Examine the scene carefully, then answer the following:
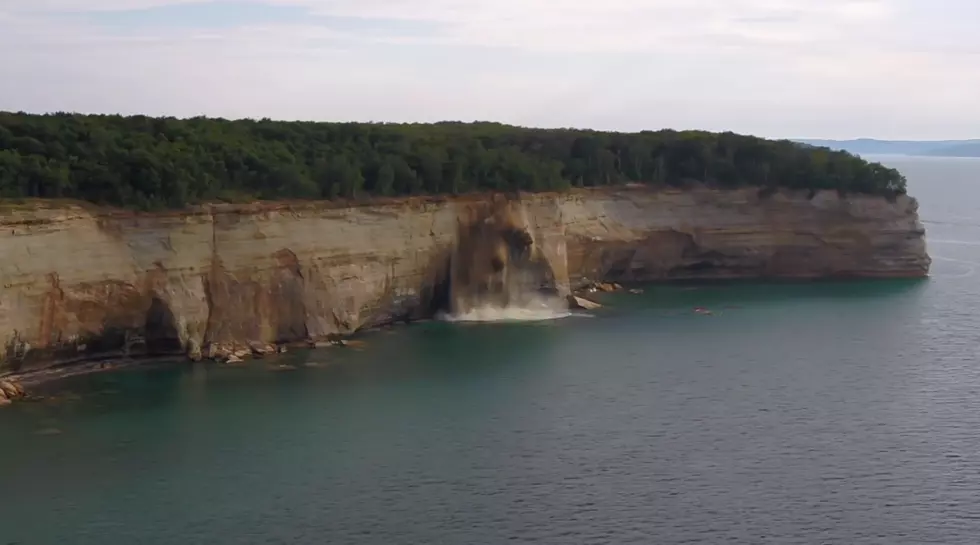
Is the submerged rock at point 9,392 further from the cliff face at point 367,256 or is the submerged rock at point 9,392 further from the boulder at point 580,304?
the boulder at point 580,304

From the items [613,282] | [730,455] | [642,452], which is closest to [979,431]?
[730,455]

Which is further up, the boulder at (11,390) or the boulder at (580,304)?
the boulder at (580,304)

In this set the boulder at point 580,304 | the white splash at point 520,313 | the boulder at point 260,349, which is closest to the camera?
the boulder at point 260,349

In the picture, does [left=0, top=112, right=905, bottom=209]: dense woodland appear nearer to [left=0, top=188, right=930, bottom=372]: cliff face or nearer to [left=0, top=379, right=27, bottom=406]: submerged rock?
[left=0, top=188, right=930, bottom=372]: cliff face

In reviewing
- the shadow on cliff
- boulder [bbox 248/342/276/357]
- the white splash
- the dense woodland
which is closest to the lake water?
boulder [bbox 248/342/276/357]

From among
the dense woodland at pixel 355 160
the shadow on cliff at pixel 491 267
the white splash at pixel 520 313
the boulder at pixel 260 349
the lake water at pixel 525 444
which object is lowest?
the lake water at pixel 525 444

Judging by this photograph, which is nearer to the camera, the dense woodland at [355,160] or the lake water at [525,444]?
the lake water at [525,444]

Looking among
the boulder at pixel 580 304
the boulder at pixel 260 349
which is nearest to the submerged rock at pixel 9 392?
the boulder at pixel 260 349
